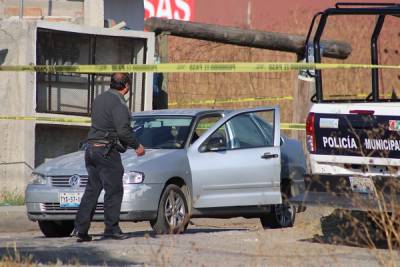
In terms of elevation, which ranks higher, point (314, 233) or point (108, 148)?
point (108, 148)

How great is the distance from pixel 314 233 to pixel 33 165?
6257mm

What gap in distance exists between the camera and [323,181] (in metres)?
10.8

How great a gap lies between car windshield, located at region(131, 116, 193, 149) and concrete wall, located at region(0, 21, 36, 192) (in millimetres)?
3846

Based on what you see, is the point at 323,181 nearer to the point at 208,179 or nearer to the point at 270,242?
the point at 270,242

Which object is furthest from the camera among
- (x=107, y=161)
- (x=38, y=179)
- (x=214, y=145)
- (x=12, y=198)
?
(x=12, y=198)

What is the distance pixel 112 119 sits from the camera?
11844mm

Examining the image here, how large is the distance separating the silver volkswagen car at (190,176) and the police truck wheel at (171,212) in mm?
11

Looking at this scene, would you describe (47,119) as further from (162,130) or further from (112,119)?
(112,119)

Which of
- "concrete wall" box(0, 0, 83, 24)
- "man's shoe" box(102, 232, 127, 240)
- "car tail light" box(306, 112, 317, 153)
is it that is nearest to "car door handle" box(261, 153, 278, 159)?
"car tail light" box(306, 112, 317, 153)

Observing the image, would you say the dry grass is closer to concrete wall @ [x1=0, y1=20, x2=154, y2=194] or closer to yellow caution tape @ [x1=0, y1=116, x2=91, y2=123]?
concrete wall @ [x1=0, y1=20, x2=154, y2=194]

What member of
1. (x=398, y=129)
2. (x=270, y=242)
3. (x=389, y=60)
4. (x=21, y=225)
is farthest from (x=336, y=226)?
(x=389, y=60)

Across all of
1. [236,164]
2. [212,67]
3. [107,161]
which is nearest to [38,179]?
[107,161]

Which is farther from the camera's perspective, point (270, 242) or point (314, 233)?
point (314, 233)

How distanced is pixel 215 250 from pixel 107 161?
1792mm
